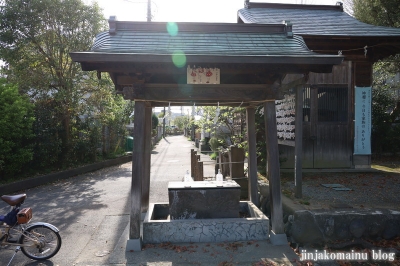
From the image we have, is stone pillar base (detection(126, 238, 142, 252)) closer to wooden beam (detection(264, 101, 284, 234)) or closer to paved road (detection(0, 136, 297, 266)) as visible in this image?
paved road (detection(0, 136, 297, 266))

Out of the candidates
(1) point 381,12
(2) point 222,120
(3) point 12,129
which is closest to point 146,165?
(2) point 222,120

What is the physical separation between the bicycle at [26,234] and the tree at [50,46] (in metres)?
8.99

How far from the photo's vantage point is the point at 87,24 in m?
14.5

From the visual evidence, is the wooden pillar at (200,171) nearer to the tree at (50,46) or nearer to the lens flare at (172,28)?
the lens flare at (172,28)

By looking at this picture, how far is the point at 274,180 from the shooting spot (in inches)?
225

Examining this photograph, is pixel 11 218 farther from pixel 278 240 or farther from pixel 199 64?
pixel 278 240

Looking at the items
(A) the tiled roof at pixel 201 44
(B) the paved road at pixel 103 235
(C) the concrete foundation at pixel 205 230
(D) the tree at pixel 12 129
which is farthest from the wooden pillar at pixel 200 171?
(D) the tree at pixel 12 129

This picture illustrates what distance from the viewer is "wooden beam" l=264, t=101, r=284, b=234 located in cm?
564

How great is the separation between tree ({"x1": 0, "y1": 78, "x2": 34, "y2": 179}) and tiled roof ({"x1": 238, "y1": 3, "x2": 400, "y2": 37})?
32.2 ft

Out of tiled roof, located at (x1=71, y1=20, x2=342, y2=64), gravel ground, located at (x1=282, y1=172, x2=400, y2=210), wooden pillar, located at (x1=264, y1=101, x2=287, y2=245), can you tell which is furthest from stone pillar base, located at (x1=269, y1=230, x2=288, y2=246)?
tiled roof, located at (x1=71, y1=20, x2=342, y2=64)

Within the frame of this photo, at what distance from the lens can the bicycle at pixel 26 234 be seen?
512cm

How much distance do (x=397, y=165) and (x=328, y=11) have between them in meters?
8.05

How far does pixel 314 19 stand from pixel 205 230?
36.3ft

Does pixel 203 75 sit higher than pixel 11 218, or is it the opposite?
pixel 203 75
